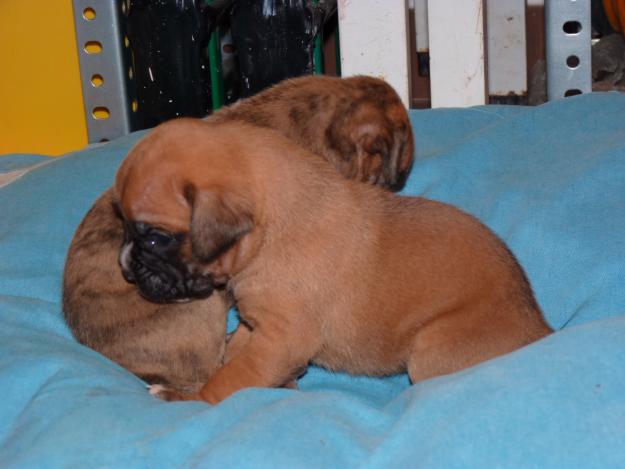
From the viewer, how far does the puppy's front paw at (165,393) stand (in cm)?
328

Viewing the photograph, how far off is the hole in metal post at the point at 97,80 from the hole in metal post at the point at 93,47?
0.12m

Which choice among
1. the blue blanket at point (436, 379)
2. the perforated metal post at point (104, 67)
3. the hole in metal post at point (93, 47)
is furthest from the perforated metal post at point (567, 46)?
the hole in metal post at point (93, 47)

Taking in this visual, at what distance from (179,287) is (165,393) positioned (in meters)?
0.43

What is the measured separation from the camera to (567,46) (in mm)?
4824

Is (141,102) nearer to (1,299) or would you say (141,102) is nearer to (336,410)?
(1,299)

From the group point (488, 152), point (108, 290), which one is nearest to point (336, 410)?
point (108, 290)

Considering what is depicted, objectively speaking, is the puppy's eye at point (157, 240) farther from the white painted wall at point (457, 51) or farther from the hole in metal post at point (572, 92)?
the hole in metal post at point (572, 92)

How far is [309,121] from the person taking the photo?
376 centimetres

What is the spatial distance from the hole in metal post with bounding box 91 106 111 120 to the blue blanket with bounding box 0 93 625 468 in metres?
0.58

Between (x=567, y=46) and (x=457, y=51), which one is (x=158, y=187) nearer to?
(x=457, y=51)

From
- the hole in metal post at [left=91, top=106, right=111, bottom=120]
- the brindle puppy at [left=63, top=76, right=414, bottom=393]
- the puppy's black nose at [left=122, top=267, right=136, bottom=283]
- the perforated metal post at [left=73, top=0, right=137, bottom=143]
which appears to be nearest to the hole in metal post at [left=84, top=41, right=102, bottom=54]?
the perforated metal post at [left=73, top=0, right=137, bottom=143]

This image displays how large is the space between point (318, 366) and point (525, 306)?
922 millimetres

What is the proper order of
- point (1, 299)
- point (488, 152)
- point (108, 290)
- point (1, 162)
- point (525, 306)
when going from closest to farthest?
point (525, 306) → point (108, 290) → point (1, 299) → point (488, 152) → point (1, 162)

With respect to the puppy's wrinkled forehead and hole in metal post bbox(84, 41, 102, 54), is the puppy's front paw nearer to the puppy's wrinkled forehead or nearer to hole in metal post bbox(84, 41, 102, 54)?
the puppy's wrinkled forehead
